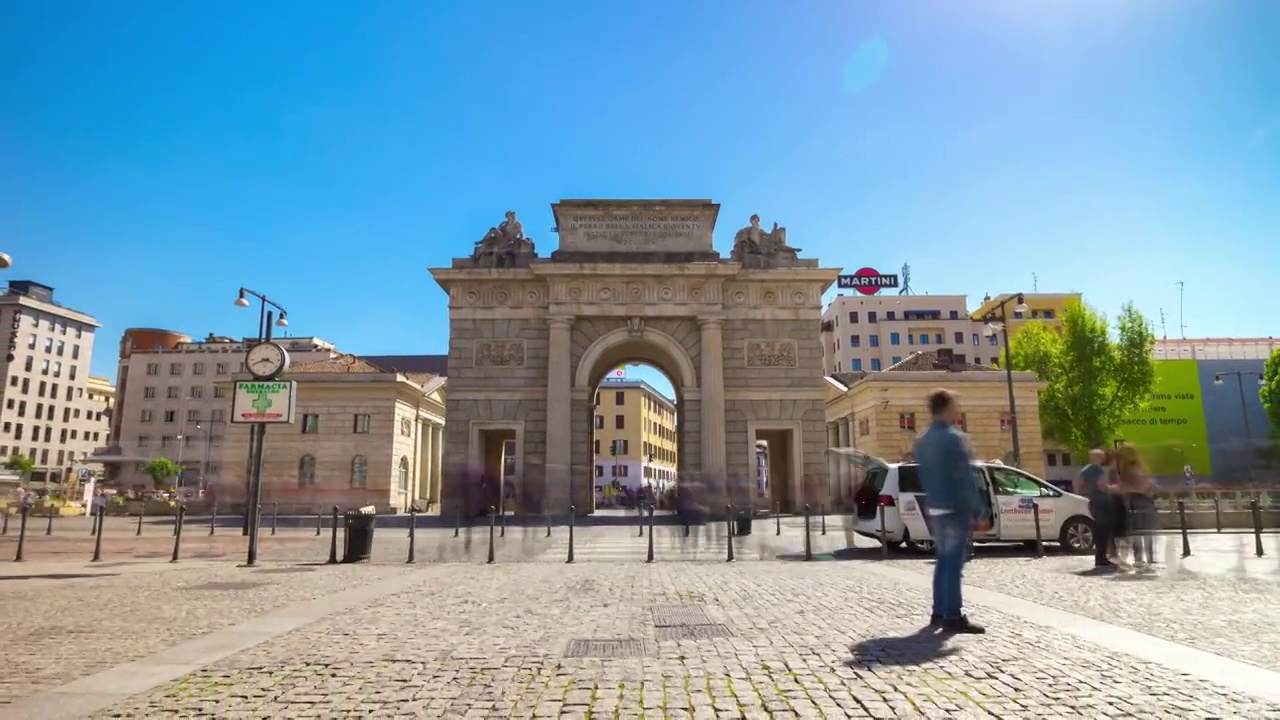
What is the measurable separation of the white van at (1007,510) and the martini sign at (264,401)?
12.8 metres

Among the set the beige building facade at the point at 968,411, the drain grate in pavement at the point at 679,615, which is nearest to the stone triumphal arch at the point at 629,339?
the beige building facade at the point at 968,411

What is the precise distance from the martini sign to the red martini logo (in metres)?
73.4

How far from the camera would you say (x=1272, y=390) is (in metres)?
52.2

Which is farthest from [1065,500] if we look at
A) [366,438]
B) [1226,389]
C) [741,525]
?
[1226,389]

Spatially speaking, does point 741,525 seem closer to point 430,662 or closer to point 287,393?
point 287,393

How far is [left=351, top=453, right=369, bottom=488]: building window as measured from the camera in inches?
1580

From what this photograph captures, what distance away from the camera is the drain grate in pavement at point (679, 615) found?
711 cm

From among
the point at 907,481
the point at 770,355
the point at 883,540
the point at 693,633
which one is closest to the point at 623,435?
the point at 770,355

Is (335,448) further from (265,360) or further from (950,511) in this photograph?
(950,511)

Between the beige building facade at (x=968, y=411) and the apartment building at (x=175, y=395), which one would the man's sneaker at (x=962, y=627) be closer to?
the beige building facade at (x=968, y=411)

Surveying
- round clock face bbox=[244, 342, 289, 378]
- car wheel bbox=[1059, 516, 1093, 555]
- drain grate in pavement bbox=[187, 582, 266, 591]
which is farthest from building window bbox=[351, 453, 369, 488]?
car wheel bbox=[1059, 516, 1093, 555]

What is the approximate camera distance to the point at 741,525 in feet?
67.5

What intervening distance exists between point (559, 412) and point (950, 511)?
27.1 m

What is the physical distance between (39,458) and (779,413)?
297 ft
